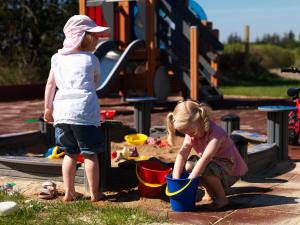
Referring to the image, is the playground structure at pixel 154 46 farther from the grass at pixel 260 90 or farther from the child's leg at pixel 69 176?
the child's leg at pixel 69 176

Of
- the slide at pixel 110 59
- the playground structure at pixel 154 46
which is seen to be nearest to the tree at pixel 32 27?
the playground structure at pixel 154 46

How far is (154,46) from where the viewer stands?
12016mm

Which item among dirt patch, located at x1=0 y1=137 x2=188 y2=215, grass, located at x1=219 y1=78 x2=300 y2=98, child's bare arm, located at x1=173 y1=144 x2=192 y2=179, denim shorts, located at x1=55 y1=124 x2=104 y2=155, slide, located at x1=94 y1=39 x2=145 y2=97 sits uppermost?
slide, located at x1=94 y1=39 x2=145 y2=97

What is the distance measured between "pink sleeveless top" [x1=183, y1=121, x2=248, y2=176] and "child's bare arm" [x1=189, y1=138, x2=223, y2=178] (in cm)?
7

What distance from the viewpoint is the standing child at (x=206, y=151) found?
12.9 feet

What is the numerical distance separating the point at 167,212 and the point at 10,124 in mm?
6407

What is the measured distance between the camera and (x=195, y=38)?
10.9 m

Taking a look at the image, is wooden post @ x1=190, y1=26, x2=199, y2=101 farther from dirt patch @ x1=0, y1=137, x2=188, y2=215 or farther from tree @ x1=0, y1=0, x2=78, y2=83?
tree @ x1=0, y1=0, x2=78, y2=83

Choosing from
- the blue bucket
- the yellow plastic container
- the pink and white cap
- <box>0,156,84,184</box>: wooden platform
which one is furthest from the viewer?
the yellow plastic container

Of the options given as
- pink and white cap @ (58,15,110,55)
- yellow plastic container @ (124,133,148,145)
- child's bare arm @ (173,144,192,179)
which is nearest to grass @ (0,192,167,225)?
child's bare arm @ (173,144,192,179)

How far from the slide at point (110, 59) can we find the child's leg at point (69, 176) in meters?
6.38

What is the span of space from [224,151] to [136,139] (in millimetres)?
2852

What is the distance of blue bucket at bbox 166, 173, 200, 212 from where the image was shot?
3.84m

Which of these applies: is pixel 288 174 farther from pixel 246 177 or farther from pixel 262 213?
pixel 262 213
